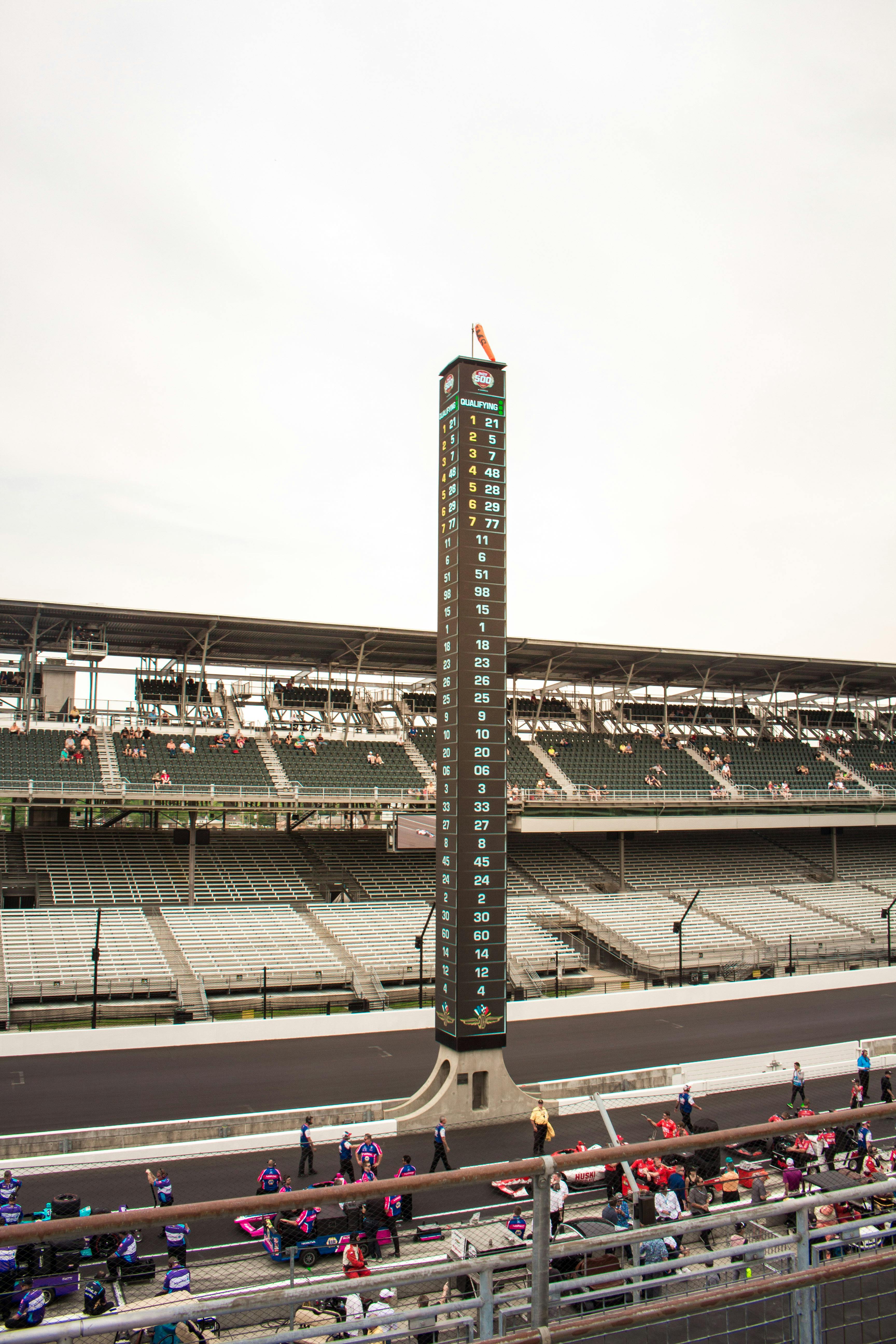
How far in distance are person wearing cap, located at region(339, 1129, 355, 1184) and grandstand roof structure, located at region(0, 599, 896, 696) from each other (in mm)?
26441

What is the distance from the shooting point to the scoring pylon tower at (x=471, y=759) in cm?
2105

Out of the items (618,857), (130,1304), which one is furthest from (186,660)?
(130,1304)

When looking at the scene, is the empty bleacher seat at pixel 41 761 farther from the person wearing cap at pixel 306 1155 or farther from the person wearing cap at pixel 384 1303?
the person wearing cap at pixel 384 1303

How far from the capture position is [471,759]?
21.9 metres

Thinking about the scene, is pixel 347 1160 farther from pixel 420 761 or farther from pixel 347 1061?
pixel 420 761

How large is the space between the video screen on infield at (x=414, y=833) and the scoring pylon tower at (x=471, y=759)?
54.4 ft

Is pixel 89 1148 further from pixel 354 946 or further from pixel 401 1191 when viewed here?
pixel 401 1191

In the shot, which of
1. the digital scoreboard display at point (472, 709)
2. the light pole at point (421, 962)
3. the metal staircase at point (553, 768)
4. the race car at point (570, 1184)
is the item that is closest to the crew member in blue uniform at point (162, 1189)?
the race car at point (570, 1184)

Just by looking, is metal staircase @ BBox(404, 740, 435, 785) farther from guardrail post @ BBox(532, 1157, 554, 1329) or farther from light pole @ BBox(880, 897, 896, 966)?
guardrail post @ BBox(532, 1157, 554, 1329)

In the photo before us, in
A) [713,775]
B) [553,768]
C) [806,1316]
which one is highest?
[553,768]

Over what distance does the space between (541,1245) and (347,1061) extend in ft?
78.2

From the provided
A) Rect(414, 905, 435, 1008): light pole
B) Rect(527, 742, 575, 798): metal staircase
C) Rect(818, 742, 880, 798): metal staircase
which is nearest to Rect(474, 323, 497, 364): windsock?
Rect(414, 905, 435, 1008): light pole

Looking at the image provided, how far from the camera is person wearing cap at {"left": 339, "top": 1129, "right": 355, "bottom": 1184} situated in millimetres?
16609

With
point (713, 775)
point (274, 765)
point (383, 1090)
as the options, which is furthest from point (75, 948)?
point (713, 775)
